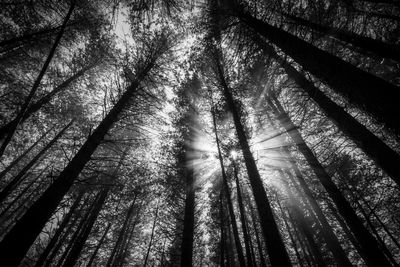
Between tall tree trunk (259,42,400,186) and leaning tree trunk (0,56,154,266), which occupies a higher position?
tall tree trunk (259,42,400,186)

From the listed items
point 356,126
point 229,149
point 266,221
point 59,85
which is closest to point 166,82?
point 229,149

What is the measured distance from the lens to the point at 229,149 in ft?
29.1

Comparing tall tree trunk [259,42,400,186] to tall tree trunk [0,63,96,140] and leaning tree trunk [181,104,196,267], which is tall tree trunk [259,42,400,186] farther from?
tall tree trunk [0,63,96,140]

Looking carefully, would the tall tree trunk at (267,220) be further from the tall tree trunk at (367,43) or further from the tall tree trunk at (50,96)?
the tall tree trunk at (50,96)

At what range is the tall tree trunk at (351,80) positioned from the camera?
2318mm

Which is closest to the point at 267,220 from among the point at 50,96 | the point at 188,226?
the point at 188,226

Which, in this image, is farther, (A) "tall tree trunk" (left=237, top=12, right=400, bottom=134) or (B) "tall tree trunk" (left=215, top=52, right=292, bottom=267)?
(B) "tall tree trunk" (left=215, top=52, right=292, bottom=267)

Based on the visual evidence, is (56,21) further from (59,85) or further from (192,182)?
(192,182)

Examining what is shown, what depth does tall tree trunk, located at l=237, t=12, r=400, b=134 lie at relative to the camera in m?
2.32

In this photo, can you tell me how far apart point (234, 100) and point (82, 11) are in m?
8.04

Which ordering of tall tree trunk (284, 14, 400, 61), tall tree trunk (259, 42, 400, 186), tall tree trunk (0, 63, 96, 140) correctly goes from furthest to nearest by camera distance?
tall tree trunk (0, 63, 96, 140)
tall tree trunk (259, 42, 400, 186)
tall tree trunk (284, 14, 400, 61)

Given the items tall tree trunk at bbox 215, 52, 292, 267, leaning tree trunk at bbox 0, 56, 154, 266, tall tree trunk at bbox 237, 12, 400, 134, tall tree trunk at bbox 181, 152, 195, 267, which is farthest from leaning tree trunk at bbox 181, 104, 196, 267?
tall tree trunk at bbox 237, 12, 400, 134

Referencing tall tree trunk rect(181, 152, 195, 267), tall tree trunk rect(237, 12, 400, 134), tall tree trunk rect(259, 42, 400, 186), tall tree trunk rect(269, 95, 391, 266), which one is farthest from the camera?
tall tree trunk rect(181, 152, 195, 267)

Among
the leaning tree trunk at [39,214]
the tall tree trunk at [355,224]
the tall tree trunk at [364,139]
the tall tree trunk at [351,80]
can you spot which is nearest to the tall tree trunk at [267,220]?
the tall tree trunk at [355,224]
